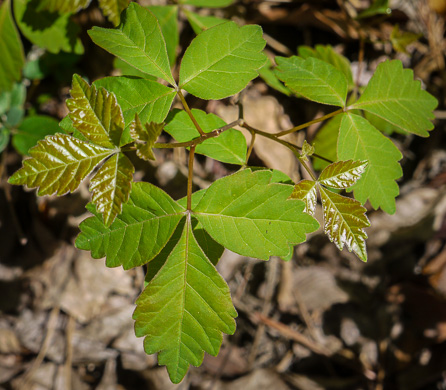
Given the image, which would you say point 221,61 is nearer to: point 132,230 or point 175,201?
point 175,201

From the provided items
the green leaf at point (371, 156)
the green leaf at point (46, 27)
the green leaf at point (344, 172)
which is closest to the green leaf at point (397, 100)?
the green leaf at point (371, 156)

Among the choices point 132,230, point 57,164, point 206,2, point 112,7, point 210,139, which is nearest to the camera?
point 57,164

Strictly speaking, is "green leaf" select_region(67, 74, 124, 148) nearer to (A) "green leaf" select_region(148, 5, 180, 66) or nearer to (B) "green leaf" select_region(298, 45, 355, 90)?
(A) "green leaf" select_region(148, 5, 180, 66)

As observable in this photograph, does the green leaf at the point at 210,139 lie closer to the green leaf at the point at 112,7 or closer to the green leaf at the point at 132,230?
the green leaf at the point at 132,230

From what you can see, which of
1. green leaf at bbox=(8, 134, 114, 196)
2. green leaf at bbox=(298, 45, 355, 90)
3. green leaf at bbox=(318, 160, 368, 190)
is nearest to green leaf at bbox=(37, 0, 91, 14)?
green leaf at bbox=(8, 134, 114, 196)

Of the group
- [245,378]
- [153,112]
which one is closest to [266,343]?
[245,378]

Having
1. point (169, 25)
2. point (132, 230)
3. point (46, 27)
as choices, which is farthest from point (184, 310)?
point (46, 27)

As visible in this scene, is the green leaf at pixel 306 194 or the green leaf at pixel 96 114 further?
the green leaf at pixel 306 194
